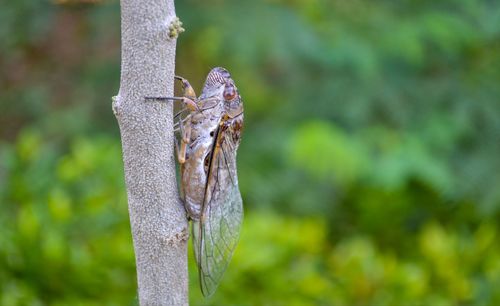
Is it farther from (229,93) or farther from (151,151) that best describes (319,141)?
(151,151)

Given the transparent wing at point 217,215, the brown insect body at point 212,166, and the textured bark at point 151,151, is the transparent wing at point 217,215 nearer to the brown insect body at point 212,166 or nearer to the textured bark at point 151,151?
the brown insect body at point 212,166

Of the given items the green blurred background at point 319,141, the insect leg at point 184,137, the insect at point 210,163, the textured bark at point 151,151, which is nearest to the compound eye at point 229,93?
the insect at point 210,163

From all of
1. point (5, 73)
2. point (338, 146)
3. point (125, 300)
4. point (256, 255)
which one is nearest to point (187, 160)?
point (125, 300)

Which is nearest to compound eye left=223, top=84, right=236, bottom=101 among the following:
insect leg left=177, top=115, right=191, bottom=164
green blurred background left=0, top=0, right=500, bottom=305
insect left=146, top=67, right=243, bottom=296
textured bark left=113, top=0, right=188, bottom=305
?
insect left=146, top=67, right=243, bottom=296

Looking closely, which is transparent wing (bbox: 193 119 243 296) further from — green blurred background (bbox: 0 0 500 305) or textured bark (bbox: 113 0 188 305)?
green blurred background (bbox: 0 0 500 305)

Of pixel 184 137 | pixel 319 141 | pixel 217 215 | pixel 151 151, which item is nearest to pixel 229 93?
pixel 184 137

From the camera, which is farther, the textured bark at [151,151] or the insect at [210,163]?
the insect at [210,163]
